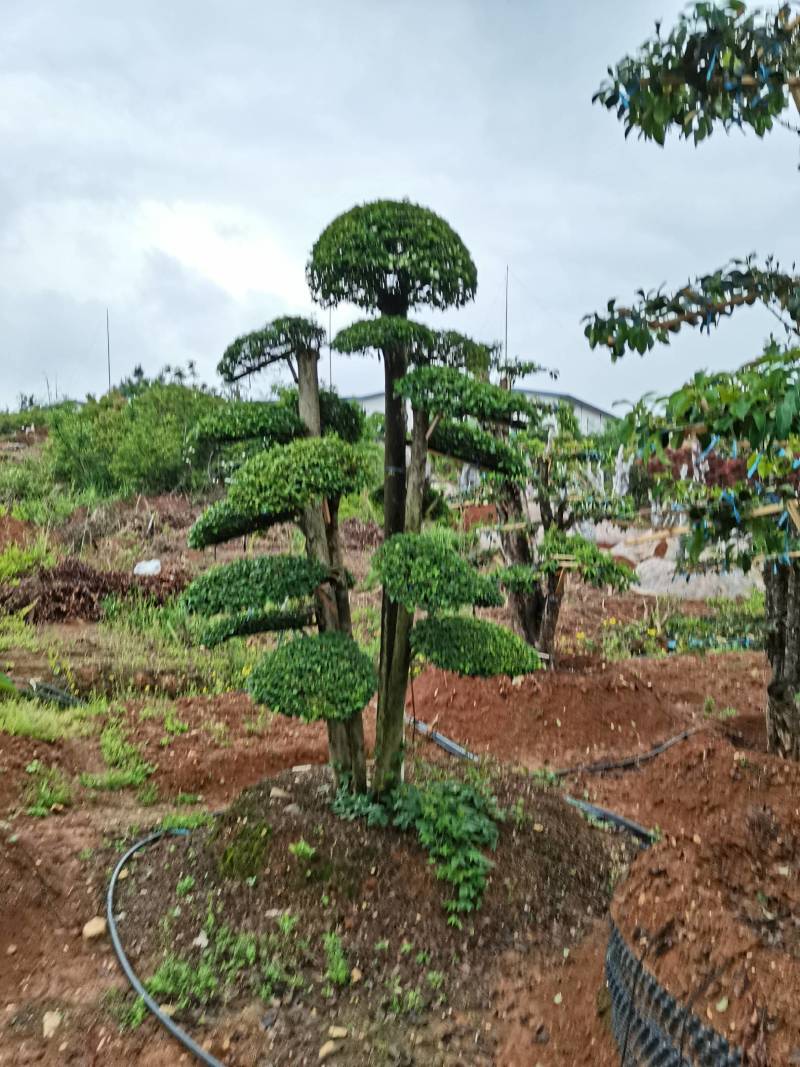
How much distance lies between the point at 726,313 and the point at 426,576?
1.51 metres

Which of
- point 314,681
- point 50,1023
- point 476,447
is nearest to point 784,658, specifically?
point 476,447

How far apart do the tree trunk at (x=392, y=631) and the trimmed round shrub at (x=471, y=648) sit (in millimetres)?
149

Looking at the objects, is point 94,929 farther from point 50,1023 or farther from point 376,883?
point 376,883

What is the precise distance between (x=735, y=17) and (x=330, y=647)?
2585 millimetres

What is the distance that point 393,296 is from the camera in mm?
3189

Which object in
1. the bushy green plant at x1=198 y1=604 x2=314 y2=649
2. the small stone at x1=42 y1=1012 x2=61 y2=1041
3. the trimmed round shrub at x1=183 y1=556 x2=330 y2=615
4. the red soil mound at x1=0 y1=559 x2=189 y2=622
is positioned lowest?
the small stone at x1=42 y1=1012 x2=61 y2=1041

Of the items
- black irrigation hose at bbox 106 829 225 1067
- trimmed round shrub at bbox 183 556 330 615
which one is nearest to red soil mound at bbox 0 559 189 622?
black irrigation hose at bbox 106 829 225 1067

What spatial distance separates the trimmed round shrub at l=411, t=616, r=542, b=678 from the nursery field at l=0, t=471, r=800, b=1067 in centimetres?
85

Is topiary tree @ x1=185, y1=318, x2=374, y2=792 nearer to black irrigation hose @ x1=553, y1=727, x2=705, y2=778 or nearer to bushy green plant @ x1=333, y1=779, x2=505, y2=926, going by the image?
bushy green plant @ x1=333, y1=779, x2=505, y2=926

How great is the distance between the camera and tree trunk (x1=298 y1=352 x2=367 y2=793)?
11.0ft

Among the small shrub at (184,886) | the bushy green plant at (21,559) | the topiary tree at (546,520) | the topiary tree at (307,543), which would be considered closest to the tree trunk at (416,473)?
the topiary tree at (307,543)

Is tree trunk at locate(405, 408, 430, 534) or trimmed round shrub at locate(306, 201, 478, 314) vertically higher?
trimmed round shrub at locate(306, 201, 478, 314)

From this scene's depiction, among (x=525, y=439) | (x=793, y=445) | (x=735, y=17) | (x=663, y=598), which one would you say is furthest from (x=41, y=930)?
(x=663, y=598)

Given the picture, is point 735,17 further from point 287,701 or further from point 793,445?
point 287,701
